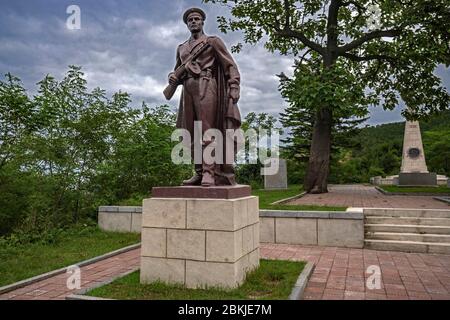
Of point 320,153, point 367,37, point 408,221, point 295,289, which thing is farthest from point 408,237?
point 367,37

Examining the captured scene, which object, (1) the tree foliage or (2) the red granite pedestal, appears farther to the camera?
(1) the tree foliage

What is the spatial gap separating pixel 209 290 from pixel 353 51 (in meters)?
14.0

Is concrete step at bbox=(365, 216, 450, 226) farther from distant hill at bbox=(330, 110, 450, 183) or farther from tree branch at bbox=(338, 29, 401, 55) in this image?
distant hill at bbox=(330, 110, 450, 183)

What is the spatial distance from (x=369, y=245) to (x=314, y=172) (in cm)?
765

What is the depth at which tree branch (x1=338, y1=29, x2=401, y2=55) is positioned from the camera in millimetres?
13371

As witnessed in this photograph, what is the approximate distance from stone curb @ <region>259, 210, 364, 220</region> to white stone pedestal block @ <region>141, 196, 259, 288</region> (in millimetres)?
3001

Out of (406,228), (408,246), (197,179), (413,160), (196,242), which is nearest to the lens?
(196,242)

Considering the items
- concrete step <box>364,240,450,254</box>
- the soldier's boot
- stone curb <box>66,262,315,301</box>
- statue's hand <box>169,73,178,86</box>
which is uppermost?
statue's hand <box>169,73,178,86</box>

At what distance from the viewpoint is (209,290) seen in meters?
4.27

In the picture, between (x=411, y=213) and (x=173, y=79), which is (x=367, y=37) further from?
(x=173, y=79)

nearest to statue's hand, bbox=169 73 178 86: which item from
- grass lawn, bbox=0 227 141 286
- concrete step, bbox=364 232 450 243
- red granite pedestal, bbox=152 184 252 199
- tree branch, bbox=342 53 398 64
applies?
red granite pedestal, bbox=152 184 252 199

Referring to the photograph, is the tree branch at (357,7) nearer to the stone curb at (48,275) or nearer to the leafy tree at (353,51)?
the leafy tree at (353,51)

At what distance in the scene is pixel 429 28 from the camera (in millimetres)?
12109

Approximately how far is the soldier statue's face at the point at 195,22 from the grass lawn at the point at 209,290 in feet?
11.9
